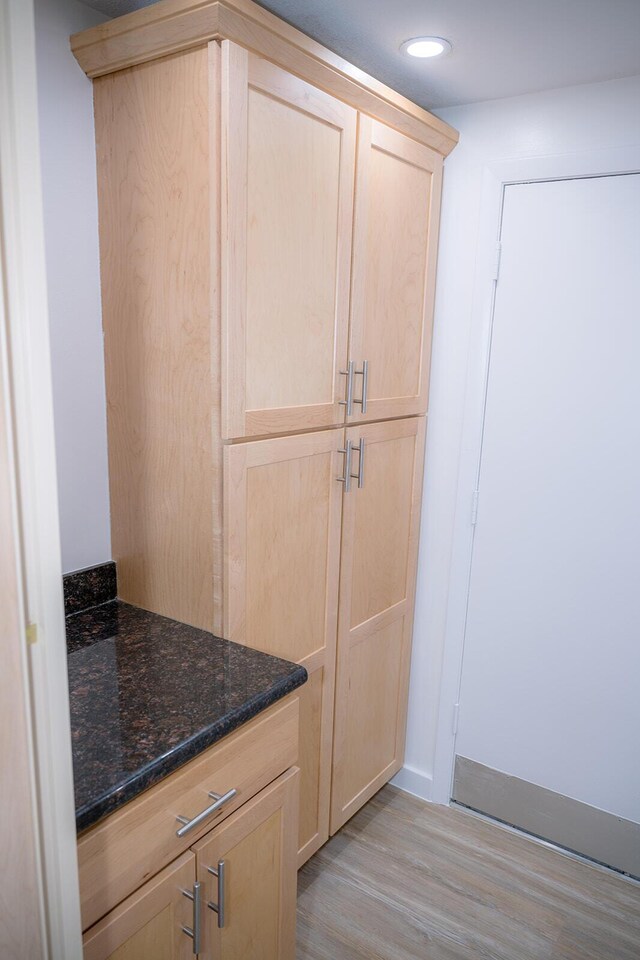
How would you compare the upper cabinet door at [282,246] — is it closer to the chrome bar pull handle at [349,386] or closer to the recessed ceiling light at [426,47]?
the chrome bar pull handle at [349,386]

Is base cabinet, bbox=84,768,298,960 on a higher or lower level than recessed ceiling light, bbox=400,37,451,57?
lower

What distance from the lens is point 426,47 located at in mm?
1633

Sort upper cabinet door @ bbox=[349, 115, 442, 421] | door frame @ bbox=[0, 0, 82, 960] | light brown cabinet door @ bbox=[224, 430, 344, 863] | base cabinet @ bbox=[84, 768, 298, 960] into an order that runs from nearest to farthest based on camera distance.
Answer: door frame @ bbox=[0, 0, 82, 960], base cabinet @ bbox=[84, 768, 298, 960], light brown cabinet door @ bbox=[224, 430, 344, 863], upper cabinet door @ bbox=[349, 115, 442, 421]

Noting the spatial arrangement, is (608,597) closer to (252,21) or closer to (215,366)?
(215,366)

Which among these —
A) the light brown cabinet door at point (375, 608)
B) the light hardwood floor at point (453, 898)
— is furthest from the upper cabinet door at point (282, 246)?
the light hardwood floor at point (453, 898)

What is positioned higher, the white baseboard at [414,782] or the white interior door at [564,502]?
the white interior door at [564,502]

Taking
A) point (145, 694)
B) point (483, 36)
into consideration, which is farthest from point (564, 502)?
point (145, 694)

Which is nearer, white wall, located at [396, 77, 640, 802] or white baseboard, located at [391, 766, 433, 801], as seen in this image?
white wall, located at [396, 77, 640, 802]

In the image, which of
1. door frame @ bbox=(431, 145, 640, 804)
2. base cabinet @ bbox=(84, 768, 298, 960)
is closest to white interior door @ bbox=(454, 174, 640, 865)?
→ door frame @ bbox=(431, 145, 640, 804)

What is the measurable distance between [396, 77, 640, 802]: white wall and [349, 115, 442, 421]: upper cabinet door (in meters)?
0.07

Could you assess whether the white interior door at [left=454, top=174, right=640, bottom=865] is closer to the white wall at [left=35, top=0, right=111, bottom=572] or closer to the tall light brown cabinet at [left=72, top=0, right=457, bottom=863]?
the tall light brown cabinet at [left=72, top=0, right=457, bottom=863]

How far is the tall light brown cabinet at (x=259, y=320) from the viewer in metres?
1.38

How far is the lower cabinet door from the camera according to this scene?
41.6 inches

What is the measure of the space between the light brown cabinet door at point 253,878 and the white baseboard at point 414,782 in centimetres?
96
